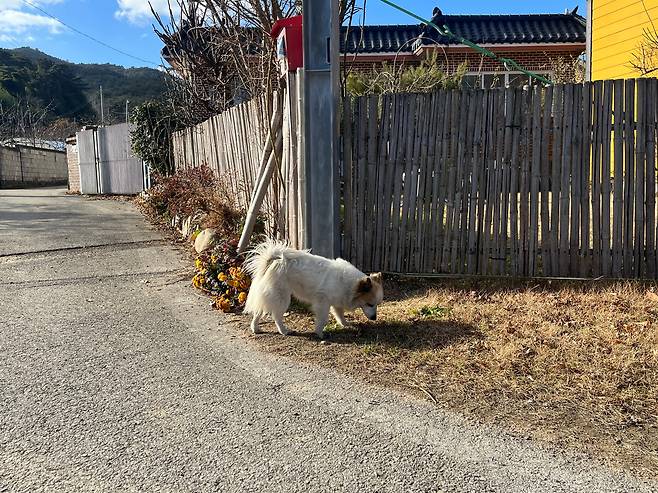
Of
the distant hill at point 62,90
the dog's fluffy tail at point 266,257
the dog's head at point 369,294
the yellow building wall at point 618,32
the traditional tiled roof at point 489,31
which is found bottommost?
the dog's head at point 369,294

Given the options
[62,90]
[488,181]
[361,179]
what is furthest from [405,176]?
[62,90]

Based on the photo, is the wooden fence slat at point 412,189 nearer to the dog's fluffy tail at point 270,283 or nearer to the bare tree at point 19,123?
the dog's fluffy tail at point 270,283

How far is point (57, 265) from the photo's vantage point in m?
8.14

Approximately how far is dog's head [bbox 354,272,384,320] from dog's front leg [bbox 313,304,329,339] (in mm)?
279

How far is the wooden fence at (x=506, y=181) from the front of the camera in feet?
19.5

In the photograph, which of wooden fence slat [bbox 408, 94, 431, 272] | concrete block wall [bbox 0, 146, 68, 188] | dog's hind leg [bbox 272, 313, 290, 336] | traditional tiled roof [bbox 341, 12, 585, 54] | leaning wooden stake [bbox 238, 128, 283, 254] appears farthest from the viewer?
concrete block wall [bbox 0, 146, 68, 188]

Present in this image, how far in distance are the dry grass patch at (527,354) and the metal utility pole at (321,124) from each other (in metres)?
0.98

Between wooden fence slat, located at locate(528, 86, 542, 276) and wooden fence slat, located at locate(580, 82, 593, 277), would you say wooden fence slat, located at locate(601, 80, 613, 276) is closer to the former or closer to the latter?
wooden fence slat, located at locate(580, 82, 593, 277)

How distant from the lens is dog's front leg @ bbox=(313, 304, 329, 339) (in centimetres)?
500

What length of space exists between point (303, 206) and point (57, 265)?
Result: 4.11 meters

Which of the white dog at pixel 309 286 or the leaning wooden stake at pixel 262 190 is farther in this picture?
the leaning wooden stake at pixel 262 190

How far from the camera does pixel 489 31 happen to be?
61.1ft

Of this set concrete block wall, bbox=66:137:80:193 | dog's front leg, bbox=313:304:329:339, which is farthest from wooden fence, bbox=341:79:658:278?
concrete block wall, bbox=66:137:80:193

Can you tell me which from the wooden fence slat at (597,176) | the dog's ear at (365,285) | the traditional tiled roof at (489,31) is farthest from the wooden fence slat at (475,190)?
the traditional tiled roof at (489,31)
